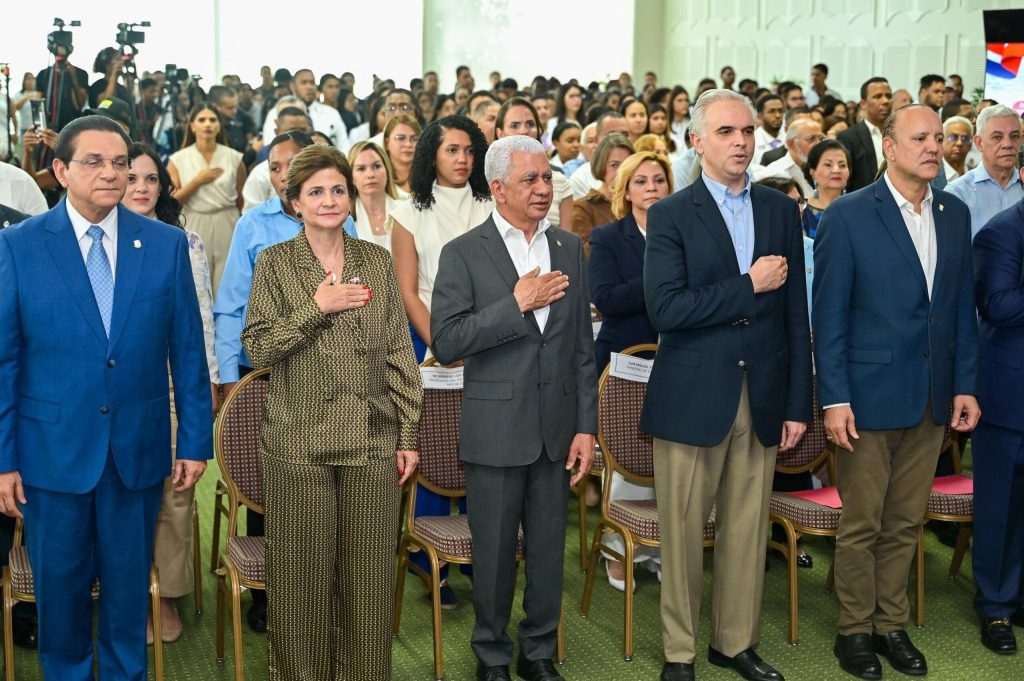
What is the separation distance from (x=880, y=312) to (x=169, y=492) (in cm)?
230

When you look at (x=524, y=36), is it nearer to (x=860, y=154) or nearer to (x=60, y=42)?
(x=60, y=42)

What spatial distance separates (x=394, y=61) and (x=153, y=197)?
17.0m

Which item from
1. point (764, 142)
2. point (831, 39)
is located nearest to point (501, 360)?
point (764, 142)

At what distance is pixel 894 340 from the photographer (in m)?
3.58

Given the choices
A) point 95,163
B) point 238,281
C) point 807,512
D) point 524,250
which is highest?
point 95,163

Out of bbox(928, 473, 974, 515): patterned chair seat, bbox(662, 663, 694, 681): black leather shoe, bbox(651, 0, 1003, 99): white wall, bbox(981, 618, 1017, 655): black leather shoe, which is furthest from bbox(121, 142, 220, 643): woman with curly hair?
bbox(651, 0, 1003, 99): white wall

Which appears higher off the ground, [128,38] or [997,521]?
[128,38]

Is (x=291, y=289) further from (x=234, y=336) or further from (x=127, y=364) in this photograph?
(x=234, y=336)

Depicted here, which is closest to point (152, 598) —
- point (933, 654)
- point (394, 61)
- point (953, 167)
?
point (933, 654)

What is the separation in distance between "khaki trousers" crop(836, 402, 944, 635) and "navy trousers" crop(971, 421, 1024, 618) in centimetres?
35

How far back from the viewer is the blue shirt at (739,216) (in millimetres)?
3436

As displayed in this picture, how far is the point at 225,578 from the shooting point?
12.0 ft

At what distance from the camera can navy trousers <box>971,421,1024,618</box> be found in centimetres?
396

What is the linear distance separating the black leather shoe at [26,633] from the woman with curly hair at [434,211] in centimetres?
129
